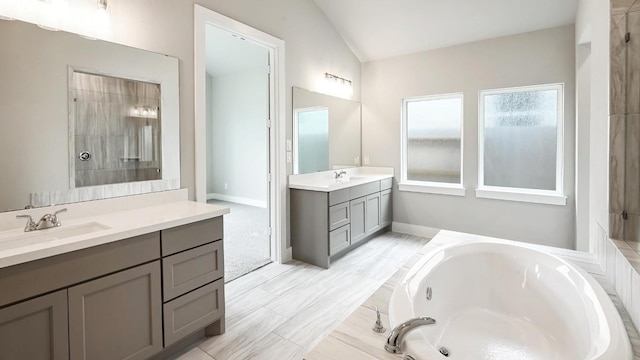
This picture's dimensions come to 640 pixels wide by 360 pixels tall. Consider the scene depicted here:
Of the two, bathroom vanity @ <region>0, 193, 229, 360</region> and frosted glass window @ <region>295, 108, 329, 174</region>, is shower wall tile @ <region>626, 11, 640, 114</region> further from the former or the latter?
frosted glass window @ <region>295, 108, 329, 174</region>

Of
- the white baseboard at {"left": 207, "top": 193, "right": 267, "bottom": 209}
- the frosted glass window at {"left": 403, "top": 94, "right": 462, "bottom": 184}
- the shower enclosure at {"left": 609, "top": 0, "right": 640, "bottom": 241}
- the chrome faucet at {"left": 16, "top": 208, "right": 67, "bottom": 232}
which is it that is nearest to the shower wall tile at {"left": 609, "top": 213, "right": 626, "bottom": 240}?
A: the shower enclosure at {"left": 609, "top": 0, "right": 640, "bottom": 241}

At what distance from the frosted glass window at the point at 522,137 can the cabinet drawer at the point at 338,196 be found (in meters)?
1.80

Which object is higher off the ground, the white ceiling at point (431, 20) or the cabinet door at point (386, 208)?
the white ceiling at point (431, 20)

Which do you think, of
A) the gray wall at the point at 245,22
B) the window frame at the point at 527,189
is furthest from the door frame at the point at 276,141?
the window frame at the point at 527,189

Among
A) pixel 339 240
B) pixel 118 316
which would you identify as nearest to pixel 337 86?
pixel 339 240

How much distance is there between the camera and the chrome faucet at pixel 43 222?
63.3 inches

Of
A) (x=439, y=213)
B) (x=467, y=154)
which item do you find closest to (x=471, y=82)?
(x=467, y=154)

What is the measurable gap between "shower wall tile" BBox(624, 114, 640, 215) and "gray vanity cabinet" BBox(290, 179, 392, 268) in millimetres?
2188

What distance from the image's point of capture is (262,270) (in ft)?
10.5

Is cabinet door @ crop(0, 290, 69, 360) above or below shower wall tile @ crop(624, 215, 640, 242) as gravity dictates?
below

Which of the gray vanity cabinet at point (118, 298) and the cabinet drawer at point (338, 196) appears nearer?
the gray vanity cabinet at point (118, 298)

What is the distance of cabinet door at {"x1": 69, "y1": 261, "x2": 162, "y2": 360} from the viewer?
141 cm

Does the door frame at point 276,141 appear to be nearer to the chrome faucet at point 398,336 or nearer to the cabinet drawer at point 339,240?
the cabinet drawer at point 339,240

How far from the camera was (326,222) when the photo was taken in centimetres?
322
